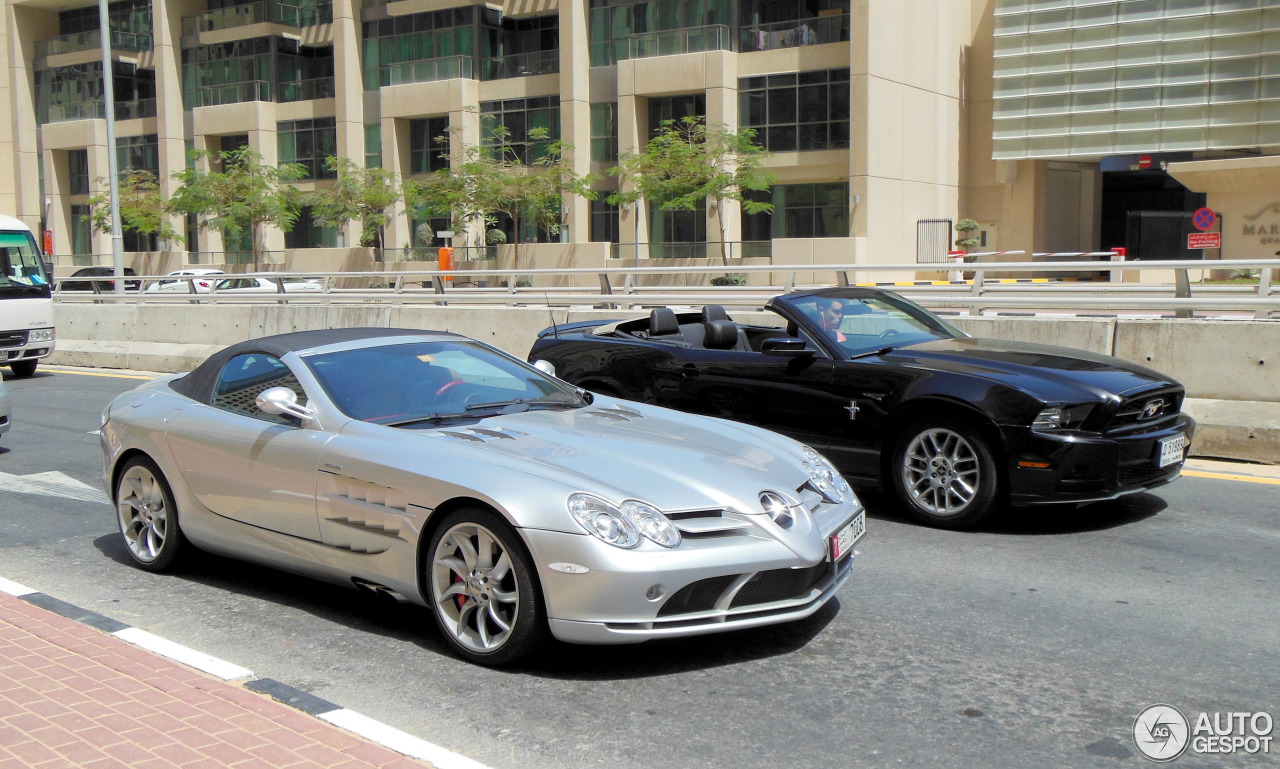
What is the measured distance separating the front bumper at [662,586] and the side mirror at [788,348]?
3373 mm

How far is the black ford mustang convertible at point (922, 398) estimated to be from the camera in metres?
7.24

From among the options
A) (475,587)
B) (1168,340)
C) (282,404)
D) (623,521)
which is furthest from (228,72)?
(623,521)

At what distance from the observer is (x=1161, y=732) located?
4.36 m

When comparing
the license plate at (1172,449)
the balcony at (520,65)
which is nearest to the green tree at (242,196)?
the balcony at (520,65)

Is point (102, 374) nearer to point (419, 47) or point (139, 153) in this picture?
point (419, 47)

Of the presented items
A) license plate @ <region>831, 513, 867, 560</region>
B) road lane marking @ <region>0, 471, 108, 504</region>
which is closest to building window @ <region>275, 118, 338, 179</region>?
road lane marking @ <region>0, 471, 108, 504</region>

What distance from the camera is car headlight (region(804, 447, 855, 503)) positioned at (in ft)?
18.3

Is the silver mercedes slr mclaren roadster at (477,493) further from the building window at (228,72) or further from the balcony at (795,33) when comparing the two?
the building window at (228,72)

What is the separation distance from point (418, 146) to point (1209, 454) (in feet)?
168

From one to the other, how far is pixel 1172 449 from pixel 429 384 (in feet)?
15.0

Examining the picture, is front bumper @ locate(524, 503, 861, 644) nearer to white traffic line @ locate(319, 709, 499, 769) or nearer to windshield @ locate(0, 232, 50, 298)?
white traffic line @ locate(319, 709, 499, 769)

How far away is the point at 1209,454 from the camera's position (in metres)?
10.1

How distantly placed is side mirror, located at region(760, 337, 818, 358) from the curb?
4.29 m

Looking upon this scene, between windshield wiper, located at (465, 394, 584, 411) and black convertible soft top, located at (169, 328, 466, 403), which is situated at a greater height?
black convertible soft top, located at (169, 328, 466, 403)
